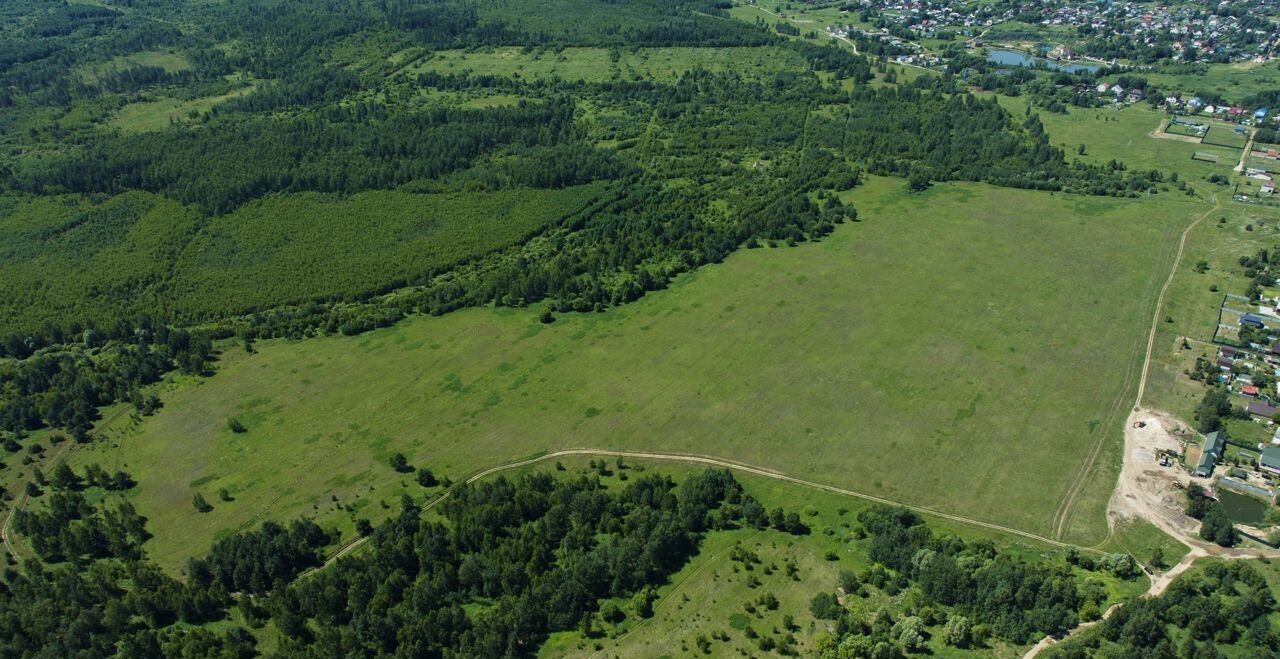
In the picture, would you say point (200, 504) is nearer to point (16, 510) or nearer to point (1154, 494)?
point (16, 510)

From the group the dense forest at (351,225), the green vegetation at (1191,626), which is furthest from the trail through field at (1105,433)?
the dense forest at (351,225)

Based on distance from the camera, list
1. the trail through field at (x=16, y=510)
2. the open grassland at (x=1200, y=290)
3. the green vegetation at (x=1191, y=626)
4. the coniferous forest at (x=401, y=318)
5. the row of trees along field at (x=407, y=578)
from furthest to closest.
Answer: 1. the open grassland at (x=1200, y=290)
2. the trail through field at (x=16, y=510)
3. the coniferous forest at (x=401, y=318)
4. the row of trees along field at (x=407, y=578)
5. the green vegetation at (x=1191, y=626)

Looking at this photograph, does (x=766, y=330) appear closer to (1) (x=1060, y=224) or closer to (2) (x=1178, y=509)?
(2) (x=1178, y=509)

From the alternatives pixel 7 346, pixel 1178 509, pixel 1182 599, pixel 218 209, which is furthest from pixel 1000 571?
pixel 218 209

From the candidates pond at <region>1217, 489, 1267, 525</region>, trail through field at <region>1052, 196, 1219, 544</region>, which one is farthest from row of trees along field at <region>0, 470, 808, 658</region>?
pond at <region>1217, 489, 1267, 525</region>

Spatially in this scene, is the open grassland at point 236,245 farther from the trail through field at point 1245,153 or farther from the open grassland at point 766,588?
the trail through field at point 1245,153

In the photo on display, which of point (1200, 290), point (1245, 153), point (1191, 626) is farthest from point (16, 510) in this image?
point (1245, 153)
